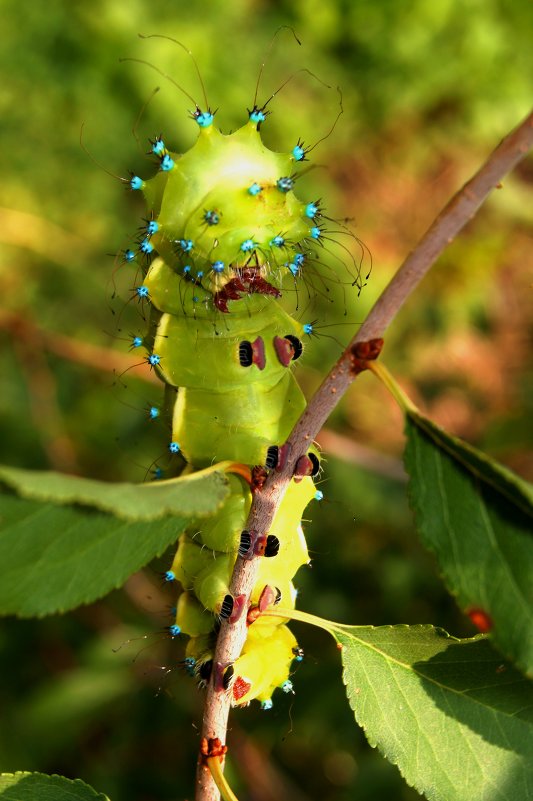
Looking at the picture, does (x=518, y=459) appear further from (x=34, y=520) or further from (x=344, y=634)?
(x=34, y=520)

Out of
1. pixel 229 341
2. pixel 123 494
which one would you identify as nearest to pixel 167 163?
pixel 229 341

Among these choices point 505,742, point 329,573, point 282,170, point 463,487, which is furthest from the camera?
point 329,573

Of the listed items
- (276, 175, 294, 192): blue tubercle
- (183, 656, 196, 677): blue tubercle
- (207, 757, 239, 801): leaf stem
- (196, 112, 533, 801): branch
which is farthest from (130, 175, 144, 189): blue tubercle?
(207, 757, 239, 801): leaf stem

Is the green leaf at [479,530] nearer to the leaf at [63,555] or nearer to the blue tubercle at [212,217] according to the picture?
the leaf at [63,555]

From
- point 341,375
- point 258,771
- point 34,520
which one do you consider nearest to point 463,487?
point 341,375

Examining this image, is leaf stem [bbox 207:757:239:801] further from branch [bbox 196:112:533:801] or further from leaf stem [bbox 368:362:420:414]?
leaf stem [bbox 368:362:420:414]

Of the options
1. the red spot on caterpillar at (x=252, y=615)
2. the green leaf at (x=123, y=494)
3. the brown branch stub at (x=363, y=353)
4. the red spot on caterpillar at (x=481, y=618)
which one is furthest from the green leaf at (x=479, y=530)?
the red spot on caterpillar at (x=252, y=615)

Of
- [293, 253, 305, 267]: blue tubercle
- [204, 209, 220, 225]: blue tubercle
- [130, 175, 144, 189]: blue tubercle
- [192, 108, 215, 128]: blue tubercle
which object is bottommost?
[293, 253, 305, 267]: blue tubercle
